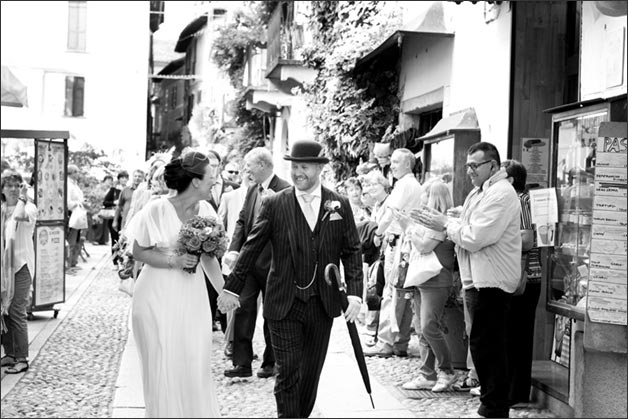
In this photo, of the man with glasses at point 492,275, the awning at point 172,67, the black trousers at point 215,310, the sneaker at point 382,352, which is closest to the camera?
the man with glasses at point 492,275

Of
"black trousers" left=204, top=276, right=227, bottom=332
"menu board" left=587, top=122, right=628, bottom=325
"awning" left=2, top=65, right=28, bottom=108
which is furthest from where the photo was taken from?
"awning" left=2, top=65, right=28, bottom=108

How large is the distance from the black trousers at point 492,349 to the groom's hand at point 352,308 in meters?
1.52

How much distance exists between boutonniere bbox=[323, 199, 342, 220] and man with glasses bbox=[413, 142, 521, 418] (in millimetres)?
1395

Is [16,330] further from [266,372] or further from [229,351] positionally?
[266,372]

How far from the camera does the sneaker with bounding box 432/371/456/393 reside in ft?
26.5

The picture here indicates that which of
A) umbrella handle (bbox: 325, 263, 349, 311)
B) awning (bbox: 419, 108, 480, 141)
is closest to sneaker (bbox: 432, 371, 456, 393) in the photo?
umbrella handle (bbox: 325, 263, 349, 311)

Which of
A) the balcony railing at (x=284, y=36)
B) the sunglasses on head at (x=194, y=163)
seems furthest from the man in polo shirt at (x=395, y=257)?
the balcony railing at (x=284, y=36)

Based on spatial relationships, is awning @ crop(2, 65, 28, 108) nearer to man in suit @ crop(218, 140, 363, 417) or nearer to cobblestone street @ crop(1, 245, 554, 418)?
cobblestone street @ crop(1, 245, 554, 418)

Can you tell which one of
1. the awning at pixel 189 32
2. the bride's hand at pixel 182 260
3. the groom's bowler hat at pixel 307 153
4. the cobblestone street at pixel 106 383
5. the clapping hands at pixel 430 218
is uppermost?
the awning at pixel 189 32

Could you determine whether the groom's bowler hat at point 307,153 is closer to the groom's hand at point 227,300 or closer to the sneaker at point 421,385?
the groom's hand at point 227,300

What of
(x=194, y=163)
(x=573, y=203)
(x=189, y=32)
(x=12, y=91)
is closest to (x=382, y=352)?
(x=573, y=203)

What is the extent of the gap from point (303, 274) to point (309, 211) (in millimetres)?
416

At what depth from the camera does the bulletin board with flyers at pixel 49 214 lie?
11867 mm

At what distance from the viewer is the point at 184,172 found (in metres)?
6.05
